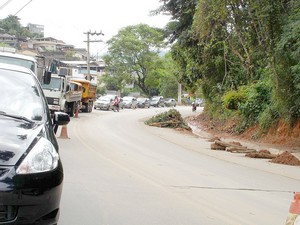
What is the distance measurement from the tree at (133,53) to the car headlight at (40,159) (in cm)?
6581

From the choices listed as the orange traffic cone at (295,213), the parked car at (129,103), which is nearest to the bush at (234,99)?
the orange traffic cone at (295,213)

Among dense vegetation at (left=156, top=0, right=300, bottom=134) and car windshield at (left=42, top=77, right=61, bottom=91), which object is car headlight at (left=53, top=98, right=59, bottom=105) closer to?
car windshield at (left=42, top=77, right=61, bottom=91)

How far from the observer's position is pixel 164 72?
245 feet

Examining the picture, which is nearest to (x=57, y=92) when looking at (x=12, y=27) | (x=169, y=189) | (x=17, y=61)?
(x=17, y=61)

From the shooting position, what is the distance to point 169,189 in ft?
24.6

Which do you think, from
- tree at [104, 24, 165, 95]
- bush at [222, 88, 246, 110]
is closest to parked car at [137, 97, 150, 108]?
tree at [104, 24, 165, 95]

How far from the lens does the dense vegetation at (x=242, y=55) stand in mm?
16312

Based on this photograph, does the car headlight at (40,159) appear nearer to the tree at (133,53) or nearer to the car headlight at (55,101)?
the car headlight at (55,101)

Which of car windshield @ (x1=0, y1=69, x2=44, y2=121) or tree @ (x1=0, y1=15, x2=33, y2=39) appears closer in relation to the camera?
car windshield @ (x1=0, y1=69, x2=44, y2=121)

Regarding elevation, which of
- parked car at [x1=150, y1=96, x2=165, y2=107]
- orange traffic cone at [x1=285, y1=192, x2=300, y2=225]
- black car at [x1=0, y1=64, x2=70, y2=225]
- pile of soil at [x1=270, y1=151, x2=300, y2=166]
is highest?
black car at [x1=0, y1=64, x2=70, y2=225]

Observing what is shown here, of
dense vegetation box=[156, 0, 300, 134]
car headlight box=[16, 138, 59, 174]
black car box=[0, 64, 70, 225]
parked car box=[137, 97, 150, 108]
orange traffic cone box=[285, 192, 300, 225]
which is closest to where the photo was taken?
black car box=[0, 64, 70, 225]

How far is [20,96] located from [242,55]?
66.5 feet

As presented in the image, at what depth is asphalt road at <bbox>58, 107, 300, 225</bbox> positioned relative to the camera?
572 centimetres

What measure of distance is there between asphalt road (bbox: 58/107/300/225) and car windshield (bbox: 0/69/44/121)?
54.0 inches
